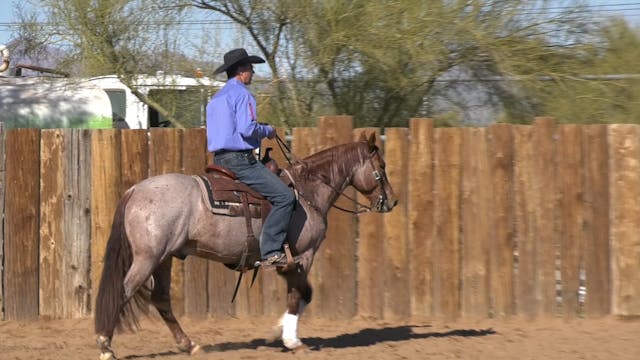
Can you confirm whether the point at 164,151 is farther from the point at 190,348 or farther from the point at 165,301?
the point at 190,348

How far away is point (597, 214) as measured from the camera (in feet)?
33.2

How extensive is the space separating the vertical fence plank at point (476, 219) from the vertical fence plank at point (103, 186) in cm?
372

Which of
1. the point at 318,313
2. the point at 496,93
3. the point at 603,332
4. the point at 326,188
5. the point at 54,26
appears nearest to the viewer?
the point at 326,188

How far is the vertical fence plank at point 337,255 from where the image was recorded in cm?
1019

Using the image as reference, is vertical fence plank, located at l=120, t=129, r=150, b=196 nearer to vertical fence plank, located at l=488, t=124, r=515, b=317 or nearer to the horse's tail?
the horse's tail

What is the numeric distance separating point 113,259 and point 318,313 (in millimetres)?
2961

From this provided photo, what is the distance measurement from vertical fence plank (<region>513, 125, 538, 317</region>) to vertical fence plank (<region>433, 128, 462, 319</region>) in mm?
630

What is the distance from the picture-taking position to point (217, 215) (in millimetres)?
8281

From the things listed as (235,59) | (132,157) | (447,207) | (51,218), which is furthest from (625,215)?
(51,218)

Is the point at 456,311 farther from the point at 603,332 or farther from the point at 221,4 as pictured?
the point at 221,4

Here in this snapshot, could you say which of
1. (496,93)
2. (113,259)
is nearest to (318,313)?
(113,259)

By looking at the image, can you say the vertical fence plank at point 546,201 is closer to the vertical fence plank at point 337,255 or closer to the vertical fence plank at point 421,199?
the vertical fence plank at point 421,199

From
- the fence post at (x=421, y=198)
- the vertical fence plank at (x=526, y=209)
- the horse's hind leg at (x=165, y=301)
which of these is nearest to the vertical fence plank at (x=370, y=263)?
the fence post at (x=421, y=198)

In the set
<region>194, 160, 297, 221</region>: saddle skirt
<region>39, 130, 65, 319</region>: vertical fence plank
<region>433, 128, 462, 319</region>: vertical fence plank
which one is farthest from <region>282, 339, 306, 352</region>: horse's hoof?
<region>39, 130, 65, 319</region>: vertical fence plank
